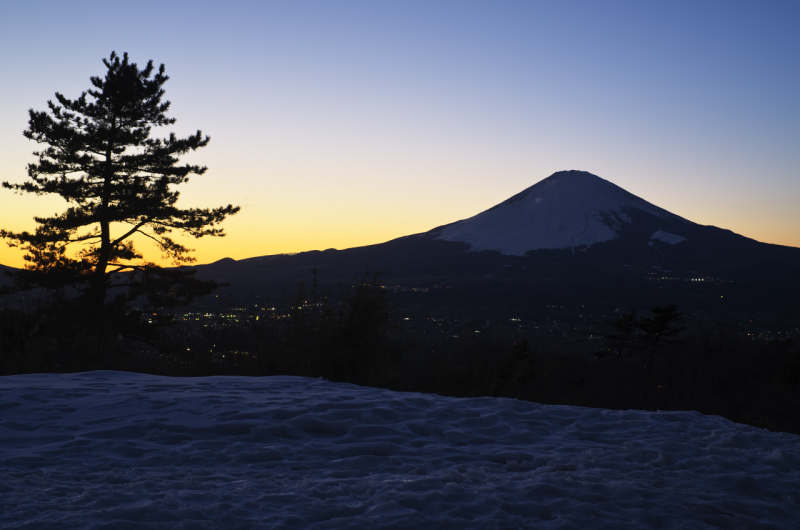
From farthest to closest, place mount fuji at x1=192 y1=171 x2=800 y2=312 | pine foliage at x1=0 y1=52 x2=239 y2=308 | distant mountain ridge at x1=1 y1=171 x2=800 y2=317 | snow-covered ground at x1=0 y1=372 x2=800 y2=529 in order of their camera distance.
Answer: mount fuji at x1=192 y1=171 x2=800 y2=312
distant mountain ridge at x1=1 y1=171 x2=800 y2=317
pine foliage at x1=0 y1=52 x2=239 y2=308
snow-covered ground at x1=0 y1=372 x2=800 y2=529

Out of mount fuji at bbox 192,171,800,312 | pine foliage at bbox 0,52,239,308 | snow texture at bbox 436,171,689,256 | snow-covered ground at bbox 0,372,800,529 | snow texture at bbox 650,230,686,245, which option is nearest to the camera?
snow-covered ground at bbox 0,372,800,529

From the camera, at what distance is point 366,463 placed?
2879 mm

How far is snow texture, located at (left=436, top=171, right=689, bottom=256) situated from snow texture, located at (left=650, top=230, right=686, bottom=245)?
12177mm

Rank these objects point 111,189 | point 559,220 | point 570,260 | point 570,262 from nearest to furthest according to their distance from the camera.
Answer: point 111,189 < point 570,262 < point 570,260 < point 559,220

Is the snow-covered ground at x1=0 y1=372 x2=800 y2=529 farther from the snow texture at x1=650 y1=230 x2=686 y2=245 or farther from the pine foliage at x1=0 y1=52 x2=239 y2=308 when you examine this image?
the snow texture at x1=650 y1=230 x2=686 y2=245

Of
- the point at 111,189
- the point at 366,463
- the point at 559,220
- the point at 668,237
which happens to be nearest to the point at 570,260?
the point at 668,237

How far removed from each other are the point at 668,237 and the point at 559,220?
37326 millimetres

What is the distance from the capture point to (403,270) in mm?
132000

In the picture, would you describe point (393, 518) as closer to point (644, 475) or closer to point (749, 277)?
point (644, 475)

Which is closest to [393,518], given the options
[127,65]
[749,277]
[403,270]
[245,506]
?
[245,506]

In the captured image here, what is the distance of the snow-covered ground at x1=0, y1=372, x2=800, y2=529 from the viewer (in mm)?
2225

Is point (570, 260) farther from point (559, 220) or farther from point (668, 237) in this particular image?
point (559, 220)

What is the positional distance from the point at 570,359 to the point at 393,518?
28.7m

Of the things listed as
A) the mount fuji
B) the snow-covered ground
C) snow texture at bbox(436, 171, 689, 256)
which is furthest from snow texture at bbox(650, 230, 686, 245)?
the snow-covered ground
